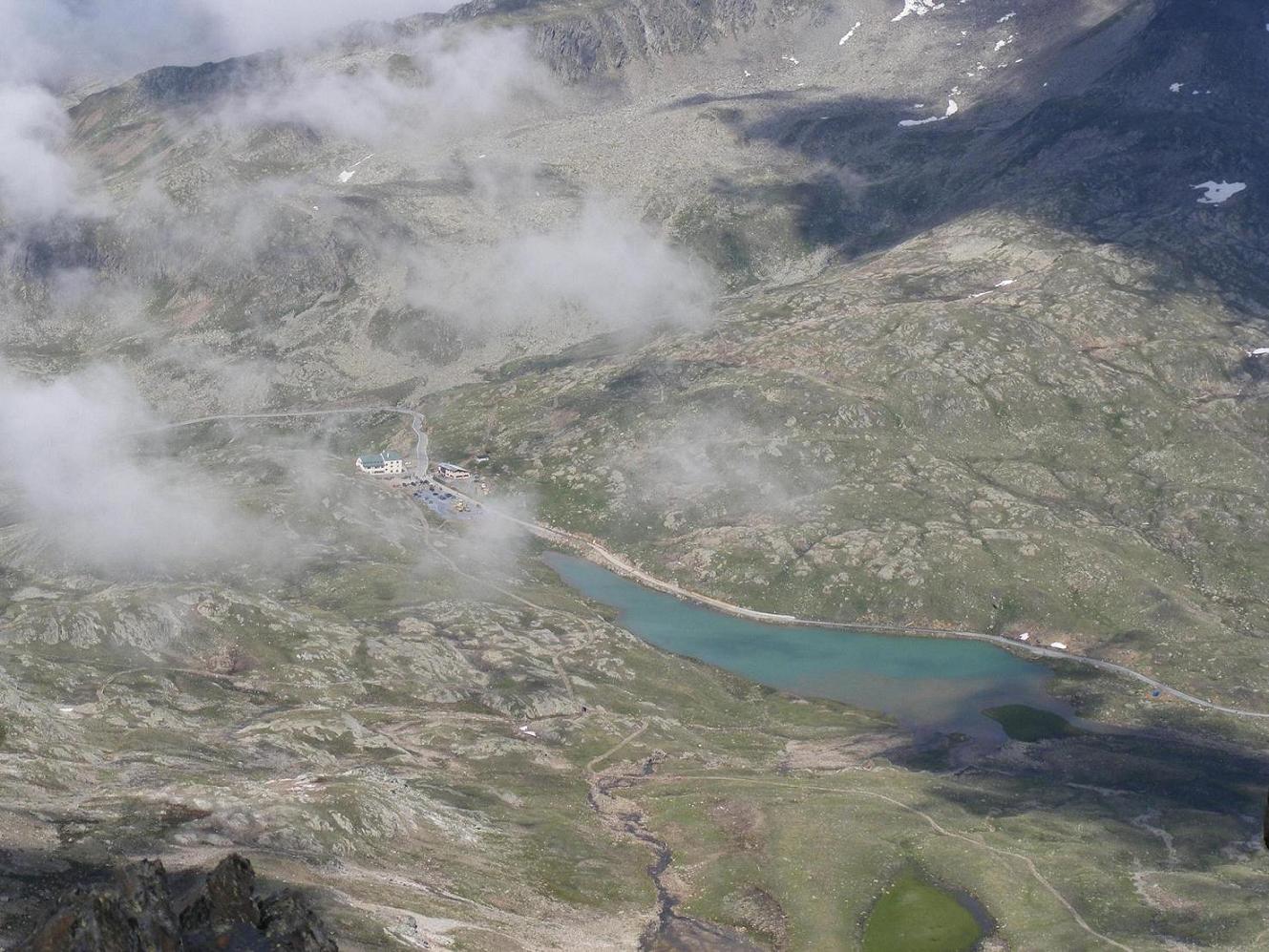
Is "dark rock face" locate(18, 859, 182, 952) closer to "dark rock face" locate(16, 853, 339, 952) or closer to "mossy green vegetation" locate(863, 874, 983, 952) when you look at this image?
"dark rock face" locate(16, 853, 339, 952)

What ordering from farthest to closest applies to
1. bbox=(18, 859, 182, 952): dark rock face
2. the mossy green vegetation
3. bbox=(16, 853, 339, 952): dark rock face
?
1. the mossy green vegetation
2. bbox=(16, 853, 339, 952): dark rock face
3. bbox=(18, 859, 182, 952): dark rock face

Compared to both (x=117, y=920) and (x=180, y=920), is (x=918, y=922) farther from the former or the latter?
(x=117, y=920)

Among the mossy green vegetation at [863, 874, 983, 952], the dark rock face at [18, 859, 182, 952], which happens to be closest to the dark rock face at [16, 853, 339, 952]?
the dark rock face at [18, 859, 182, 952]

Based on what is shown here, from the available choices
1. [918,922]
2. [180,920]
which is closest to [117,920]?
[180,920]

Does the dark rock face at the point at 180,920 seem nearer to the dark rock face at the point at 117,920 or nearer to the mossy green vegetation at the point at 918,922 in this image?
the dark rock face at the point at 117,920

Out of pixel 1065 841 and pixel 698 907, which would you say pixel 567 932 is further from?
pixel 1065 841

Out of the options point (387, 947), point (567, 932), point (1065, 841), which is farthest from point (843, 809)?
point (387, 947)
